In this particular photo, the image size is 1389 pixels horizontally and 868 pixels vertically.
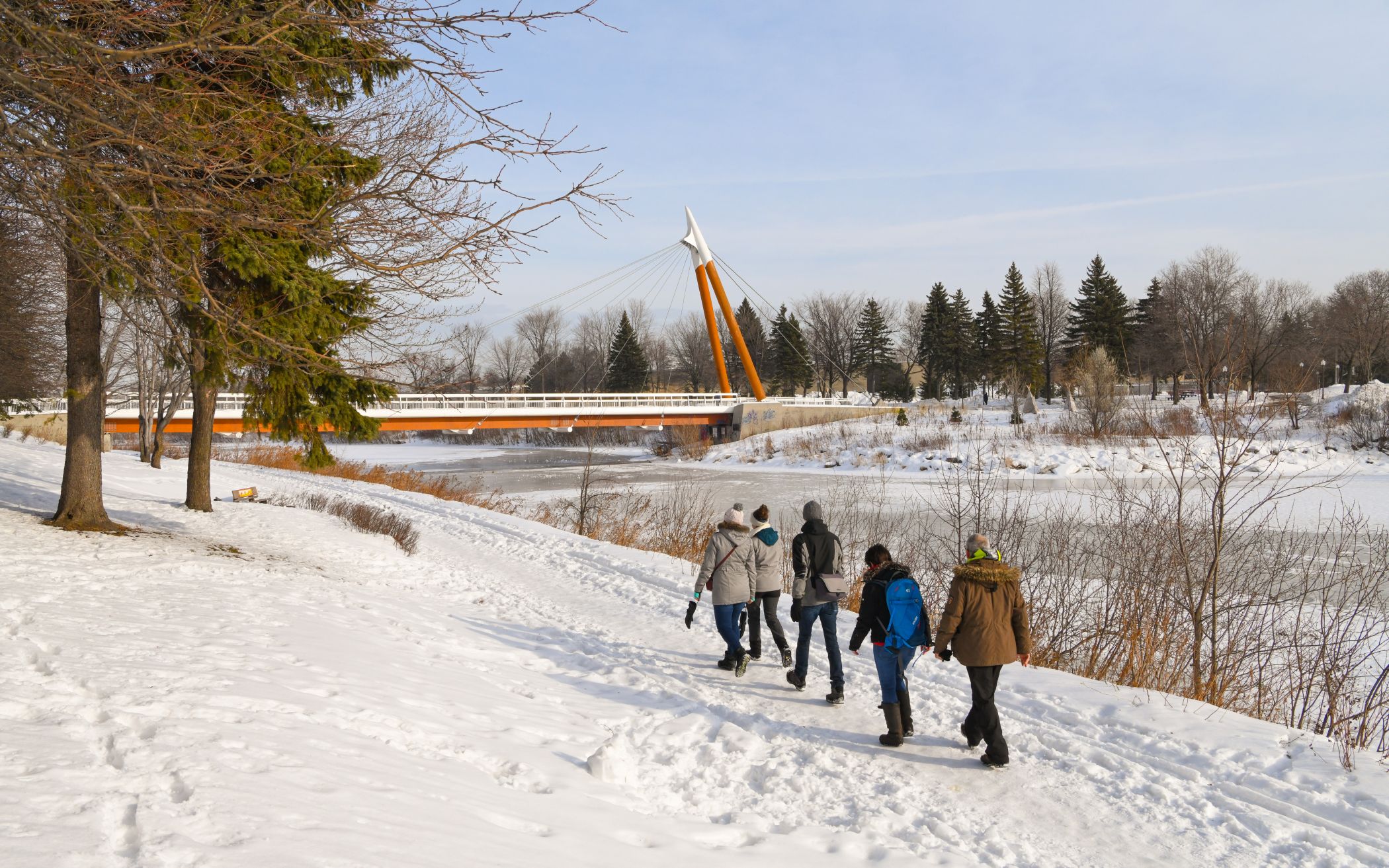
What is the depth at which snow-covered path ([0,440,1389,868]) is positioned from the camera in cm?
338

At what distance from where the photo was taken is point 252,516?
13.3m

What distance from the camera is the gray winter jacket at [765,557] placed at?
24.5 feet

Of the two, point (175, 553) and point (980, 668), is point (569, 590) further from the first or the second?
point (980, 668)

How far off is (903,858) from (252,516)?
12055 millimetres

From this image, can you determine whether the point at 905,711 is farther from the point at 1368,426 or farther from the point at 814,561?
the point at 1368,426

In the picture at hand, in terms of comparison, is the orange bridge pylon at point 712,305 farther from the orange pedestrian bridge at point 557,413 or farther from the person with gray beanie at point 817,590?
the person with gray beanie at point 817,590

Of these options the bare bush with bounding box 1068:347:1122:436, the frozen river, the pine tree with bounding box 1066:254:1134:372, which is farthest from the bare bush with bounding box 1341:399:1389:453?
the pine tree with bounding box 1066:254:1134:372

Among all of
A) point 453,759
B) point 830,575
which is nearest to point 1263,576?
point 830,575

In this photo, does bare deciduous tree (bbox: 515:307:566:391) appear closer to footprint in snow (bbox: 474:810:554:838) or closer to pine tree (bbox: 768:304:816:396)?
pine tree (bbox: 768:304:816:396)

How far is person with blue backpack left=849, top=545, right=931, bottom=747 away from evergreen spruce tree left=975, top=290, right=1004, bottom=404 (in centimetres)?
5678

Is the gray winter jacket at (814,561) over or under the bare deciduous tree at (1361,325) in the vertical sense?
under

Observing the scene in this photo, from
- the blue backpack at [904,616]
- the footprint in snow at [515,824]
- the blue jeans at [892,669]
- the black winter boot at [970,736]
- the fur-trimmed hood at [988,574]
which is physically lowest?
the black winter boot at [970,736]

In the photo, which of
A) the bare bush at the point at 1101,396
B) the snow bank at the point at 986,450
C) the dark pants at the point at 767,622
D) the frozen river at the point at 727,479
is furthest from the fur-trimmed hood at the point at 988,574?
the bare bush at the point at 1101,396

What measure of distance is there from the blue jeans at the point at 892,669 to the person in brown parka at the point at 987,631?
33 centimetres
